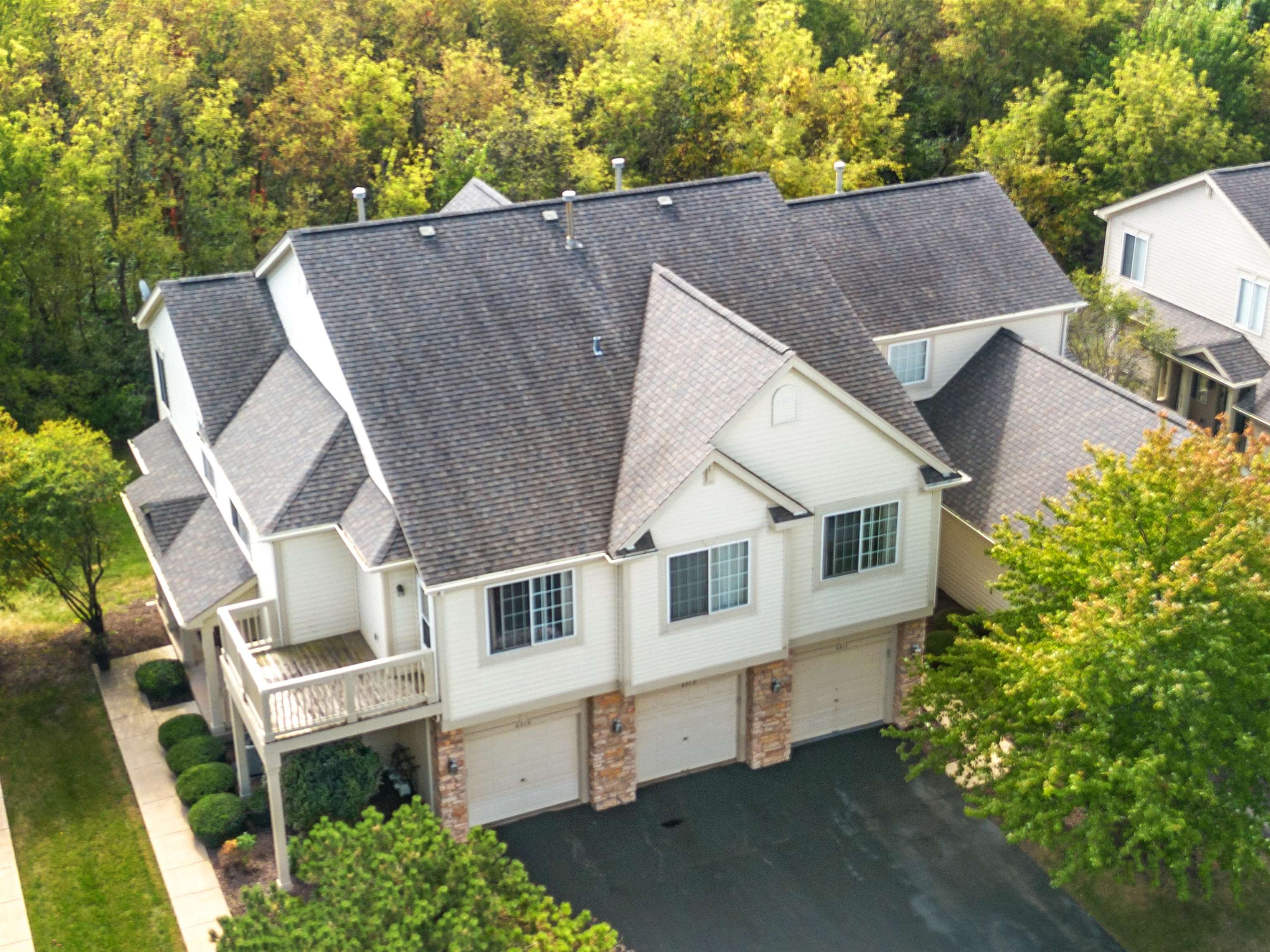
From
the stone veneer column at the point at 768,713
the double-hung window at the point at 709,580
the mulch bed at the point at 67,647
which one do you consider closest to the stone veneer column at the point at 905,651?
the stone veneer column at the point at 768,713

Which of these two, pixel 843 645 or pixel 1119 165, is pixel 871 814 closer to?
pixel 843 645

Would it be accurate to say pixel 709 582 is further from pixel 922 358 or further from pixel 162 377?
pixel 162 377

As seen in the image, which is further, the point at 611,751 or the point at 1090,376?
Result: the point at 1090,376

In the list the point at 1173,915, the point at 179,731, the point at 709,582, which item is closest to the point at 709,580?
the point at 709,582

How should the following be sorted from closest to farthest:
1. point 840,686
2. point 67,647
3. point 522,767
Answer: point 522,767 < point 840,686 < point 67,647

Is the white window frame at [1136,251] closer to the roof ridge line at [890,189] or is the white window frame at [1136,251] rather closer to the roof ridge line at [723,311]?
the roof ridge line at [890,189]

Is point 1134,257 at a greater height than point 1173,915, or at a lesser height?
greater

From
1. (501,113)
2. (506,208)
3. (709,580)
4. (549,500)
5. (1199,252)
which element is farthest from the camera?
(501,113)
